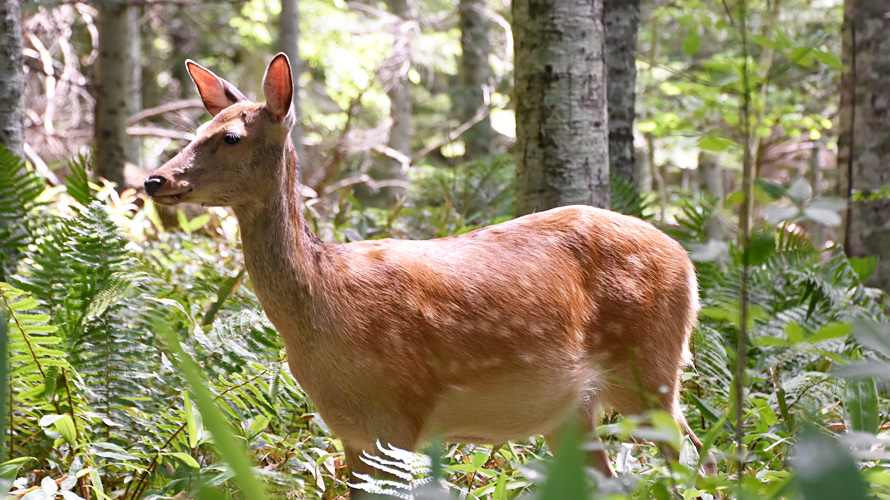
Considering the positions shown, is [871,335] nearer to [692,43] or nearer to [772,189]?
[772,189]

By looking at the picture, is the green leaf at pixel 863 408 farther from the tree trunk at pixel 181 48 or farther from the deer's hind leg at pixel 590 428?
the tree trunk at pixel 181 48

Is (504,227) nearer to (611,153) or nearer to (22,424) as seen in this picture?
(22,424)

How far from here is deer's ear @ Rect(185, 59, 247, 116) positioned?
3135mm

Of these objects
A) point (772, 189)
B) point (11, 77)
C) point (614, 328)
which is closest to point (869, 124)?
point (614, 328)

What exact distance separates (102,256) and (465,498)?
7.44ft

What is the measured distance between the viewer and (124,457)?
306 cm

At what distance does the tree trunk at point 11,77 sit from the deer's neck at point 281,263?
9.13ft

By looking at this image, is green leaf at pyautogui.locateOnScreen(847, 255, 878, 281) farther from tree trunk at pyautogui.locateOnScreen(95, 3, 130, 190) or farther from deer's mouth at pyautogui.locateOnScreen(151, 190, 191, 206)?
tree trunk at pyautogui.locateOnScreen(95, 3, 130, 190)

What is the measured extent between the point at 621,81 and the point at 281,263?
4138mm

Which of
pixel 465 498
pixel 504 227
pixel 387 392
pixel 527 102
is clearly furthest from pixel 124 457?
pixel 527 102

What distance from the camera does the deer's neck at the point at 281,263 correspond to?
277 cm

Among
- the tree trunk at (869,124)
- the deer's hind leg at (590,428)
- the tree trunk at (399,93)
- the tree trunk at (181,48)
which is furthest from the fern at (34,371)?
the tree trunk at (181,48)

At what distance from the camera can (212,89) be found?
3.17 metres

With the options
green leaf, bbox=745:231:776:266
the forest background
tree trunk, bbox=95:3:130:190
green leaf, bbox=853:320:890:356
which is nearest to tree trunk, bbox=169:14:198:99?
tree trunk, bbox=95:3:130:190
